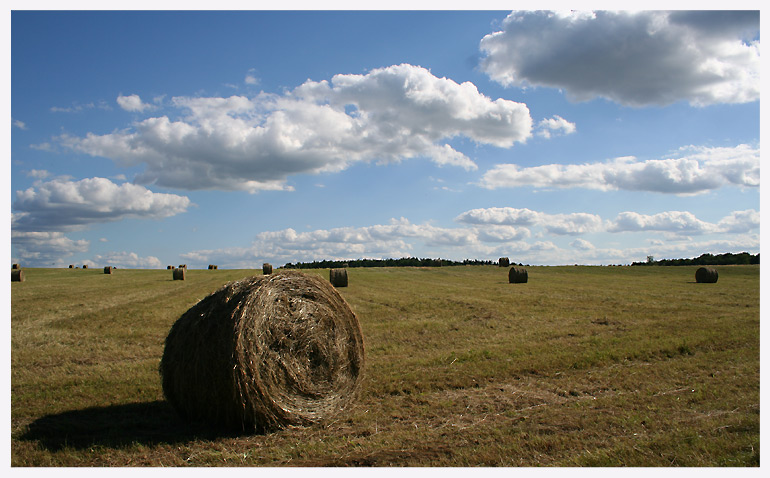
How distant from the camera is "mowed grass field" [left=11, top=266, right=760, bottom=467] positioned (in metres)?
5.91

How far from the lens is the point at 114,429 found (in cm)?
683

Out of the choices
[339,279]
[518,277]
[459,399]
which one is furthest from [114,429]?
[518,277]

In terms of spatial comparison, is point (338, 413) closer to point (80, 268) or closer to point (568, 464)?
point (568, 464)

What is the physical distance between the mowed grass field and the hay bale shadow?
0.03 m

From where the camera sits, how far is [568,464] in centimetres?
550

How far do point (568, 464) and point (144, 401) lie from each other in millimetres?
6502

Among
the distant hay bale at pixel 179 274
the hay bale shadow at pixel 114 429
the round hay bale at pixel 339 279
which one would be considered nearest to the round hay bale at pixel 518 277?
the round hay bale at pixel 339 279

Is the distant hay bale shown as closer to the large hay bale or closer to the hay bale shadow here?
the hay bale shadow

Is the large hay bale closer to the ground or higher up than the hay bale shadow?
higher up

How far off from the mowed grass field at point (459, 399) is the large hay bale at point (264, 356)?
0.30 metres

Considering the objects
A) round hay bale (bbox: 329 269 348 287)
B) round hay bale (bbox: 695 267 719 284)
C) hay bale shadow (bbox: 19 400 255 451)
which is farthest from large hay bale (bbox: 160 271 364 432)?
round hay bale (bbox: 695 267 719 284)

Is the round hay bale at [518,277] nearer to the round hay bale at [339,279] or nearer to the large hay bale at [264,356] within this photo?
the round hay bale at [339,279]

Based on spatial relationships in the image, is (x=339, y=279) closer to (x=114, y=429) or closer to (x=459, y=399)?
(x=459, y=399)

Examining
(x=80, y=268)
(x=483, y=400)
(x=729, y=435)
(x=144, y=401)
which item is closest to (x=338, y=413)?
(x=483, y=400)
